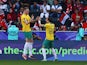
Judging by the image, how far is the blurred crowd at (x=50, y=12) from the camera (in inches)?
849

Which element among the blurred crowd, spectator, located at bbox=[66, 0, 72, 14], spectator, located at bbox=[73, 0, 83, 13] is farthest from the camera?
spectator, located at bbox=[73, 0, 83, 13]

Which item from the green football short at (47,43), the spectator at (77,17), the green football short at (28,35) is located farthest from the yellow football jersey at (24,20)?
the spectator at (77,17)

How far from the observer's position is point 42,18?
71.9 ft

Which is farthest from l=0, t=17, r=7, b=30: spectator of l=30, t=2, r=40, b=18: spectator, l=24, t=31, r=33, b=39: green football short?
l=24, t=31, r=33, b=39: green football short

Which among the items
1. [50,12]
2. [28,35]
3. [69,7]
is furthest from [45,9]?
[28,35]

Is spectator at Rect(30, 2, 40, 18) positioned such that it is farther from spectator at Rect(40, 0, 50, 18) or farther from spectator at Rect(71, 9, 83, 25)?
spectator at Rect(71, 9, 83, 25)

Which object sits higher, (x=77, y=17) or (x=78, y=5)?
(x=78, y=5)

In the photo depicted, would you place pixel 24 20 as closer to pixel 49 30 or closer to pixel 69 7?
pixel 49 30

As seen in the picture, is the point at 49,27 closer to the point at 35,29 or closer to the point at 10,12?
the point at 35,29

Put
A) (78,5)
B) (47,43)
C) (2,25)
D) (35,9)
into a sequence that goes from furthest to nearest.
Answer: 1. (78,5)
2. (35,9)
3. (2,25)
4. (47,43)

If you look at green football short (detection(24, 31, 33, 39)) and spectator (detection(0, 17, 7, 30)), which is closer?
green football short (detection(24, 31, 33, 39))

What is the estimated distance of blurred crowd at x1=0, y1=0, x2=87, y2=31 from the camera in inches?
849

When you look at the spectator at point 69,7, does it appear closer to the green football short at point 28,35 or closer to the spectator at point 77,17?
the spectator at point 77,17

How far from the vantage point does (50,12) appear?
2245cm
